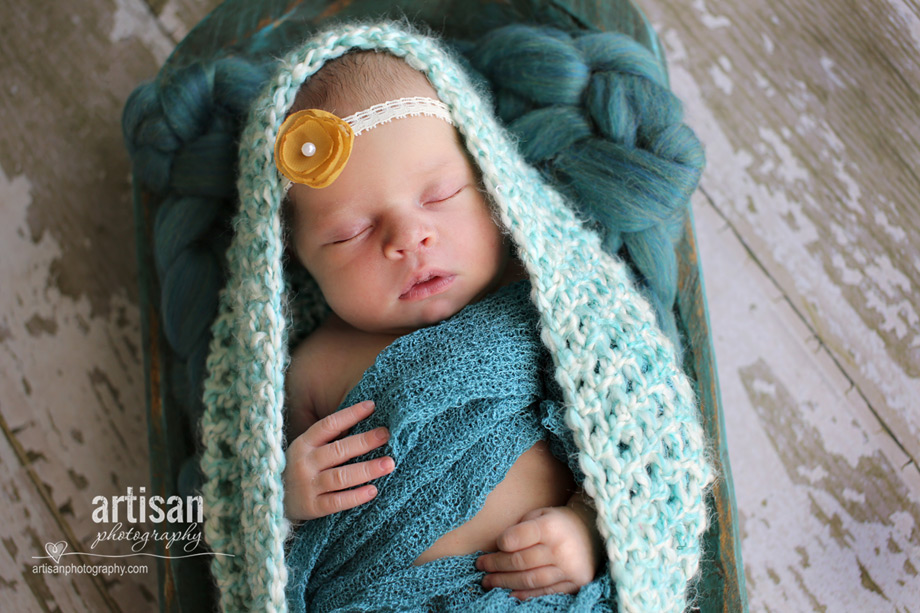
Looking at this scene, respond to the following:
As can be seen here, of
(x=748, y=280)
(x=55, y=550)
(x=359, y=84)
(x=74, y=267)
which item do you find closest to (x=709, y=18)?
(x=748, y=280)

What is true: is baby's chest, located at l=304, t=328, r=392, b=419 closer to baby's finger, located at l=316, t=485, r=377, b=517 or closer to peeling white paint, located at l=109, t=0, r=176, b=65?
baby's finger, located at l=316, t=485, r=377, b=517

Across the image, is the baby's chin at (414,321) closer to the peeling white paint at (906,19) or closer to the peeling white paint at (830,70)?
the peeling white paint at (830,70)

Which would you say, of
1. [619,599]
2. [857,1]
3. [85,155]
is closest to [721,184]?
[857,1]

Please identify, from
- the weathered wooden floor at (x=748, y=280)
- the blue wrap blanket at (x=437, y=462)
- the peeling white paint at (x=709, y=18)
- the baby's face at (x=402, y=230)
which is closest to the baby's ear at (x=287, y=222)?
the baby's face at (x=402, y=230)

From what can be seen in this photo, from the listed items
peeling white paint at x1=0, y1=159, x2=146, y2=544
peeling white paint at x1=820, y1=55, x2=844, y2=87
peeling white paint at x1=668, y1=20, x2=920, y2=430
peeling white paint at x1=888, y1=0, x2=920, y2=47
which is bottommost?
peeling white paint at x1=0, y1=159, x2=146, y2=544

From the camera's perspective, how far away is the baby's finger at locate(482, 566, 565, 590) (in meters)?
0.97

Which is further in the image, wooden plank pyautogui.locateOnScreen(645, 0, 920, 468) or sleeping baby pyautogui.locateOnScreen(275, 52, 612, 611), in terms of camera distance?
wooden plank pyautogui.locateOnScreen(645, 0, 920, 468)

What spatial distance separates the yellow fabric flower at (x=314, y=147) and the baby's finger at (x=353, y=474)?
15.8 inches

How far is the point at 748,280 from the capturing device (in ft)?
4.76

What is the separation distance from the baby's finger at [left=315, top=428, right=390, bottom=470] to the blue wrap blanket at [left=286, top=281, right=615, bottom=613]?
0.02 meters

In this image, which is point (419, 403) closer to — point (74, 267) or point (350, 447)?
point (350, 447)

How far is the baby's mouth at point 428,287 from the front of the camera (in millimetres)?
1063

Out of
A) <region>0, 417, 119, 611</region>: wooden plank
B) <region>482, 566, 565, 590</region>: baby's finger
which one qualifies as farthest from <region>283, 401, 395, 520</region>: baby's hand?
<region>0, 417, 119, 611</region>: wooden plank

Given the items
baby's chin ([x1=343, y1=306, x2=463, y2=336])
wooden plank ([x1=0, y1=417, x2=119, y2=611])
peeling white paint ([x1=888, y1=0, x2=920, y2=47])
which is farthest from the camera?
peeling white paint ([x1=888, y1=0, x2=920, y2=47])
